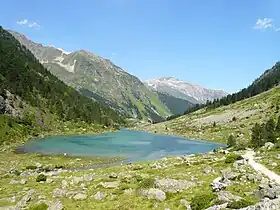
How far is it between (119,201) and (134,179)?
9.40m

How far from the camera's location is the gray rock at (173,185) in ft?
115

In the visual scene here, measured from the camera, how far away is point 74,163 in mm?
74500

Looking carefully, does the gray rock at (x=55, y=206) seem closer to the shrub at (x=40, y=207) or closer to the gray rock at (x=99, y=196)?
the shrub at (x=40, y=207)

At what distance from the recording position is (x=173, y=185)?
3616 centimetres

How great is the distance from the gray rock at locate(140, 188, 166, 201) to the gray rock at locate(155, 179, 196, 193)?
4.66 feet

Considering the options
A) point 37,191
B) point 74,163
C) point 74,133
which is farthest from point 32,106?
point 37,191

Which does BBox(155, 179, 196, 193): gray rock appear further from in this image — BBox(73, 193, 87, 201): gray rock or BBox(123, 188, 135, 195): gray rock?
BBox(73, 193, 87, 201): gray rock

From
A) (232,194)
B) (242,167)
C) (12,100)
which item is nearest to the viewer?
(232,194)

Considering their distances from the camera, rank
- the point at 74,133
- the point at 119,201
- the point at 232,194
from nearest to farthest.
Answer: the point at 232,194
the point at 119,201
the point at 74,133

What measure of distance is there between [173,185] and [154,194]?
12.4 ft

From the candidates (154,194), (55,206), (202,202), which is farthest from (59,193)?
(202,202)

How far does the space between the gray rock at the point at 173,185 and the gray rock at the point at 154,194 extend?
1421mm

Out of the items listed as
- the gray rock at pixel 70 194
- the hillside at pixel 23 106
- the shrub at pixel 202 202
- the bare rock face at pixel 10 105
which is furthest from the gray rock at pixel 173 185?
the bare rock face at pixel 10 105

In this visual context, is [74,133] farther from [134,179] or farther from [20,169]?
[134,179]
